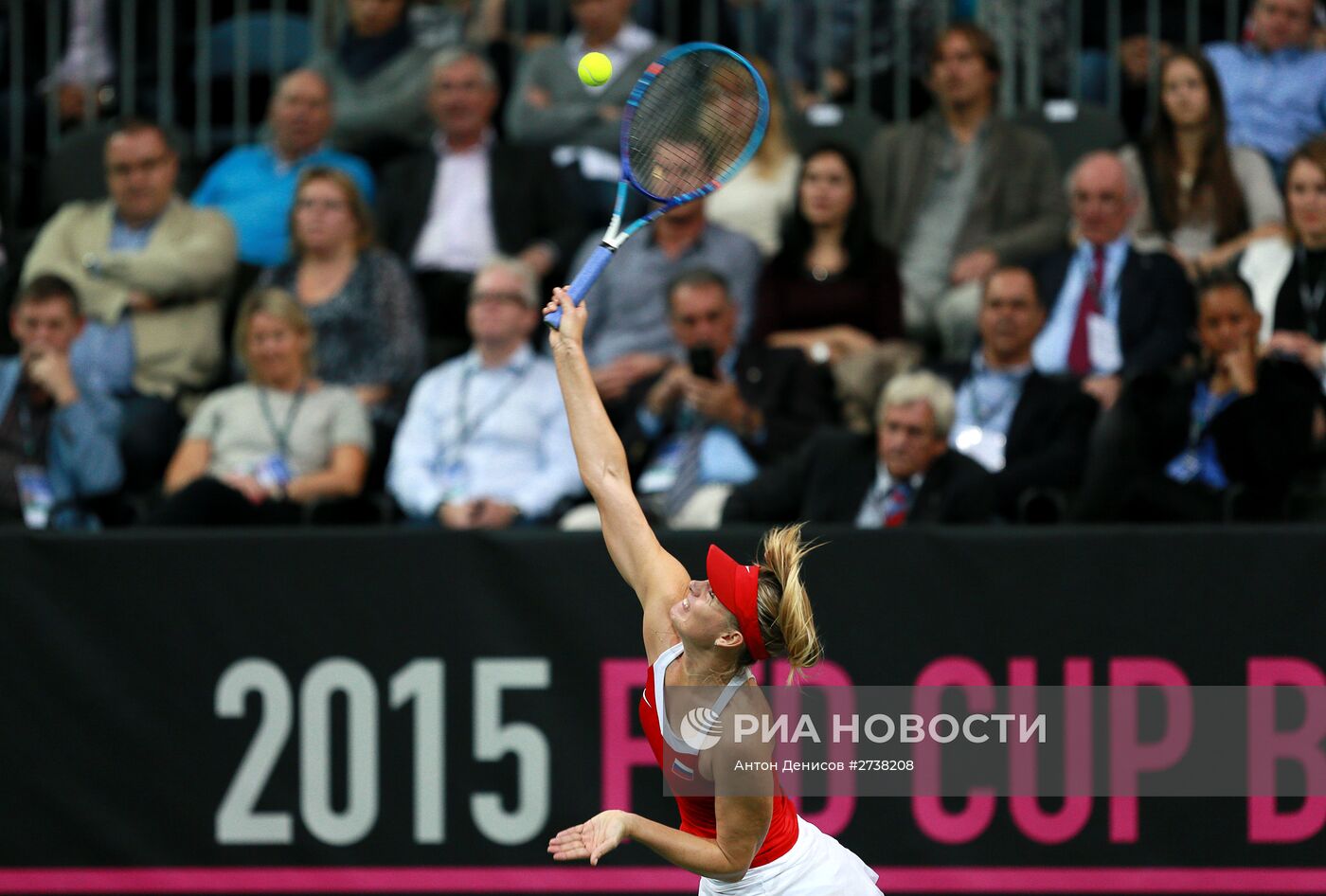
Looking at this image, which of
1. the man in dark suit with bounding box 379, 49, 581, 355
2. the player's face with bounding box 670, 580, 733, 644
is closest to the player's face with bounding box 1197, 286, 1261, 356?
the man in dark suit with bounding box 379, 49, 581, 355

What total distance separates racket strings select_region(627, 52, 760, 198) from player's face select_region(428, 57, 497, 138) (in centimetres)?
385

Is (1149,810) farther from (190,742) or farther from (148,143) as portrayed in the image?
(148,143)

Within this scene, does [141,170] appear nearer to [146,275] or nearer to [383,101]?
[146,275]

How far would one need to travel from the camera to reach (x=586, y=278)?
4617mm

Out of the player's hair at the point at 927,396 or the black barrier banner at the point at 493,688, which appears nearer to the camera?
the black barrier banner at the point at 493,688

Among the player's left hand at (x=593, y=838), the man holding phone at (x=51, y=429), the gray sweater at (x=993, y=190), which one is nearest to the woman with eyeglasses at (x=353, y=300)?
the man holding phone at (x=51, y=429)

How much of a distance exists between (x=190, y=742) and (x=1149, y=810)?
3.21m

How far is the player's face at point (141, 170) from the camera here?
29.2 feet

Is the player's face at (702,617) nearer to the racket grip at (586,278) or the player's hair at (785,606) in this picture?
the player's hair at (785,606)

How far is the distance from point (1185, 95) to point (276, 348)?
12.5ft

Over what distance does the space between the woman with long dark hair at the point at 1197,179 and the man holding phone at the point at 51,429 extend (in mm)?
4257

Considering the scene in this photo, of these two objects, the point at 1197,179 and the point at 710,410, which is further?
the point at 1197,179

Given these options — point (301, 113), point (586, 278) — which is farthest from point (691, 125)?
point (301, 113)

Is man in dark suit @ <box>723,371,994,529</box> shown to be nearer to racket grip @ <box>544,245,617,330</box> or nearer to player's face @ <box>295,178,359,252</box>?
player's face @ <box>295,178,359,252</box>
